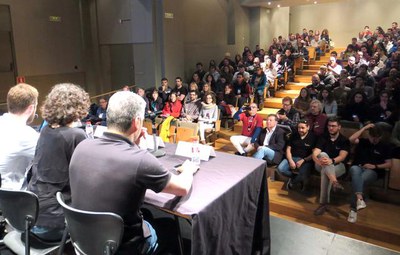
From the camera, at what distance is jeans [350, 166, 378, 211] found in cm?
359

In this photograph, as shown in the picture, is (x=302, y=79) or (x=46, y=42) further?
(x=302, y=79)

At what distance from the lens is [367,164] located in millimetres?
3789

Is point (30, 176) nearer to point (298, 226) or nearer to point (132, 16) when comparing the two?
point (298, 226)

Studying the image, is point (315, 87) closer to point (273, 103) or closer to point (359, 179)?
point (273, 103)

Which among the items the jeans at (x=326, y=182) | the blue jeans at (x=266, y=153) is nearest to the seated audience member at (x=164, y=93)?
the blue jeans at (x=266, y=153)

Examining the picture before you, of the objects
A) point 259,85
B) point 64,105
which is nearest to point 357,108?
point 259,85

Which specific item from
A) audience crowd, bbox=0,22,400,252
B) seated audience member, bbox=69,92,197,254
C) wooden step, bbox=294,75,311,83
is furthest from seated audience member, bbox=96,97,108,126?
wooden step, bbox=294,75,311,83

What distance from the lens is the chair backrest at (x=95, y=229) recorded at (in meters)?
1.48

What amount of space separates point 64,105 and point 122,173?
747 mm

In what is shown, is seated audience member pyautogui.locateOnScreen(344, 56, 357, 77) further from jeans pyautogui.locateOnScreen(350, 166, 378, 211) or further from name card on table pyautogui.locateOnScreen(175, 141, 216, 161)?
name card on table pyautogui.locateOnScreen(175, 141, 216, 161)

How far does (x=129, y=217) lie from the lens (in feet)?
5.33

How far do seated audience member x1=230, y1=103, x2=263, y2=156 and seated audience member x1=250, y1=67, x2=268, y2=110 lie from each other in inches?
99.5

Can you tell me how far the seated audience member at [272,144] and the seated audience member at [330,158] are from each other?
54 centimetres

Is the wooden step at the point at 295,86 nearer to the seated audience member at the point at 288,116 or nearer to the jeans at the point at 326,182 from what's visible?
the seated audience member at the point at 288,116
